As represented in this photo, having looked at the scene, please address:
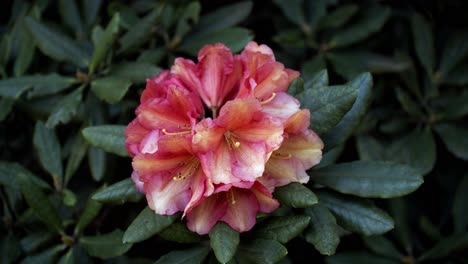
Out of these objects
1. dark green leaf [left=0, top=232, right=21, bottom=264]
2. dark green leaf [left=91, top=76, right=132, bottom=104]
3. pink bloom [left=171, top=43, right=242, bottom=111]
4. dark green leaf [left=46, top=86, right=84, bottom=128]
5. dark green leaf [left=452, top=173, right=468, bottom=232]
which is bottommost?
dark green leaf [left=452, top=173, right=468, bottom=232]

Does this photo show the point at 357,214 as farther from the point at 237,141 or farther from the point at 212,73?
the point at 212,73

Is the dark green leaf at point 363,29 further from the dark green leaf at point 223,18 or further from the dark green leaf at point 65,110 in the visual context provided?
the dark green leaf at point 65,110

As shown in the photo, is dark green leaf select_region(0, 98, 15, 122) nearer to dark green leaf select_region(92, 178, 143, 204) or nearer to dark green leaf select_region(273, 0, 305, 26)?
dark green leaf select_region(92, 178, 143, 204)

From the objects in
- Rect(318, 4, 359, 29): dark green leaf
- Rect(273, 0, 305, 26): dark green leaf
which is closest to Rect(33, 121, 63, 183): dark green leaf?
Rect(273, 0, 305, 26): dark green leaf

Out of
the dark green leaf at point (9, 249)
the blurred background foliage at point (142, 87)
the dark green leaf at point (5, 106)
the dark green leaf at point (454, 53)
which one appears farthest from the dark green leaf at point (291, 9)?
the dark green leaf at point (9, 249)

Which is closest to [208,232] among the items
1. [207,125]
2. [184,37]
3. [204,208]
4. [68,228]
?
[204,208]

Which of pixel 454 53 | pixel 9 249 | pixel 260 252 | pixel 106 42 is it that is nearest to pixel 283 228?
pixel 260 252

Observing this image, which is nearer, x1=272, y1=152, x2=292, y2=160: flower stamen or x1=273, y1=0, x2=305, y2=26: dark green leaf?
x1=272, y1=152, x2=292, y2=160: flower stamen
